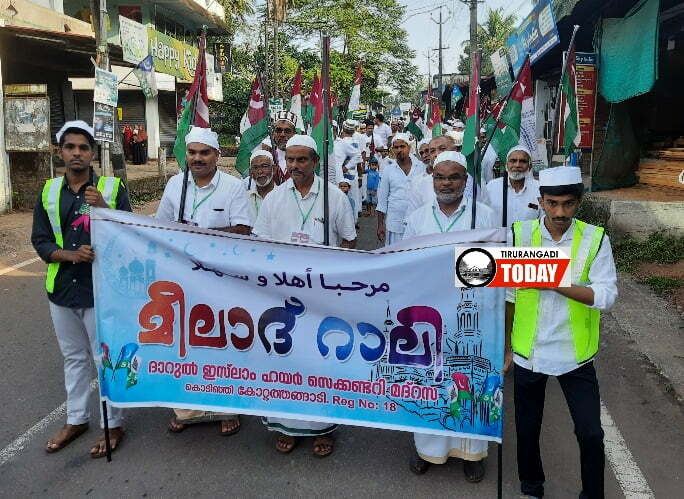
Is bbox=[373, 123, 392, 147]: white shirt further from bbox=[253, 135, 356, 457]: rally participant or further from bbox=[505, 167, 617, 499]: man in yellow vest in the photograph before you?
bbox=[505, 167, 617, 499]: man in yellow vest

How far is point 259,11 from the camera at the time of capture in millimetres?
35688

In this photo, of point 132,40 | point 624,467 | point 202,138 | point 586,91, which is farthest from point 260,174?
point 132,40

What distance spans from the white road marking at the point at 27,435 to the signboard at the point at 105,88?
768cm

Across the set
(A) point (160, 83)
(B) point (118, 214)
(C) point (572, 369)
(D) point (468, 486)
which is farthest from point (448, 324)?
(A) point (160, 83)

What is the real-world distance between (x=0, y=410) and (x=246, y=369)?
2.10 m

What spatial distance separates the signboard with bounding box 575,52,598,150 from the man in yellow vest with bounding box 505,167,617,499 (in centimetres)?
822

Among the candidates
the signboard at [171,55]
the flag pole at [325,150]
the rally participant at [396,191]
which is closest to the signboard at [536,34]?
the rally participant at [396,191]

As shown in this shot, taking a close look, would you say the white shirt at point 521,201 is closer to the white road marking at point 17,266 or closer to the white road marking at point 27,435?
the white road marking at point 27,435

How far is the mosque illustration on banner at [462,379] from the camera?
331 centimetres

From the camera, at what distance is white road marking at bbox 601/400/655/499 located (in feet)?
11.3

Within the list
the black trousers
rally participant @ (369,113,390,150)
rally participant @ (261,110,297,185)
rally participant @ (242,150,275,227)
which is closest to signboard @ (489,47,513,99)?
rally participant @ (369,113,390,150)

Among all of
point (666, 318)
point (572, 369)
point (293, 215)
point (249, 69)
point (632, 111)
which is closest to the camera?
point (572, 369)

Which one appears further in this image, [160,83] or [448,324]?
[160,83]

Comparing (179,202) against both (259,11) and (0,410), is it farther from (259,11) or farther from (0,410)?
(259,11)
